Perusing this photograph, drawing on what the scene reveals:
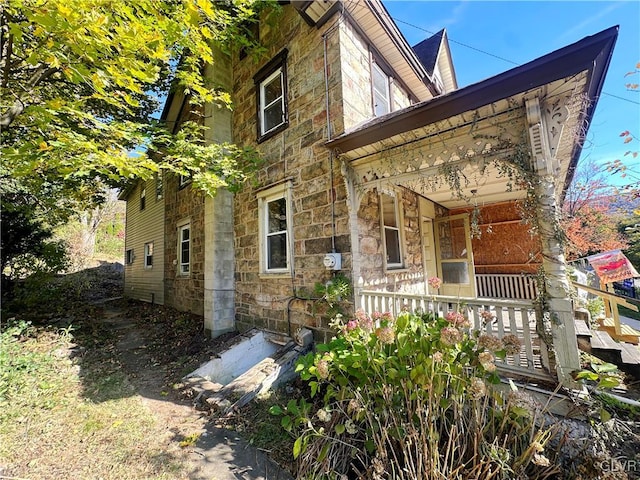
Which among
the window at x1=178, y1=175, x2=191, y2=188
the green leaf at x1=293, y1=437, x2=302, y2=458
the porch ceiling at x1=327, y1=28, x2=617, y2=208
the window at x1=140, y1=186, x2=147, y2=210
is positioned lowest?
the green leaf at x1=293, y1=437, x2=302, y2=458

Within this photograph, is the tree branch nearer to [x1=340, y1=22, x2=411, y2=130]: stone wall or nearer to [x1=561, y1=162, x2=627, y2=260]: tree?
[x1=340, y1=22, x2=411, y2=130]: stone wall

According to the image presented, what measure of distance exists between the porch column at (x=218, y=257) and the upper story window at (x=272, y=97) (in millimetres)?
1340

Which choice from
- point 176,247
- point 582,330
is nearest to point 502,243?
point 582,330

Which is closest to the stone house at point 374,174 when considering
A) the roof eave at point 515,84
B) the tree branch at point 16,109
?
the roof eave at point 515,84

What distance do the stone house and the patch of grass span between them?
238 cm

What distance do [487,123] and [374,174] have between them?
1.49m

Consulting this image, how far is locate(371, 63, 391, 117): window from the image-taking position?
220 inches

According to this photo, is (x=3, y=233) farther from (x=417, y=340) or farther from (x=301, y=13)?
(x=417, y=340)

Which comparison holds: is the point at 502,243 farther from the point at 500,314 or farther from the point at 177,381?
the point at 177,381

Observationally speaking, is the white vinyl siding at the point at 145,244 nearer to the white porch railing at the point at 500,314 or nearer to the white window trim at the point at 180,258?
the white window trim at the point at 180,258

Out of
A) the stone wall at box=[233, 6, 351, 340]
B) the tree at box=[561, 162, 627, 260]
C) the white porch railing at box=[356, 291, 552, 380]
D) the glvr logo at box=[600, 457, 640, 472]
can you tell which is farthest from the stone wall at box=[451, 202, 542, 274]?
the glvr logo at box=[600, 457, 640, 472]

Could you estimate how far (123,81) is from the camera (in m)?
3.26

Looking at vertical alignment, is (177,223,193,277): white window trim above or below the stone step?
above

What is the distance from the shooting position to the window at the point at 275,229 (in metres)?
5.18
